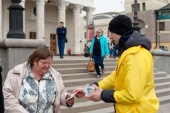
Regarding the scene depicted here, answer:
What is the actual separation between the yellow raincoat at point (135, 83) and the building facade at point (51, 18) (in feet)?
101

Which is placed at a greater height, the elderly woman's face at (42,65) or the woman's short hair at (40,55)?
the woman's short hair at (40,55)

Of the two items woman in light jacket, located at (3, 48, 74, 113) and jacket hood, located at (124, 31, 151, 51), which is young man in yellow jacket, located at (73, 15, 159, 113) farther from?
woman in light jacket, located at (3, 48, 74, 113)

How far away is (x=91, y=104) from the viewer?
Answer: 8812mm

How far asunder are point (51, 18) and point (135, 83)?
37514 millimetres

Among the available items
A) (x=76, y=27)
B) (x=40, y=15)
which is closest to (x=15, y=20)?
(x=40, y=15)

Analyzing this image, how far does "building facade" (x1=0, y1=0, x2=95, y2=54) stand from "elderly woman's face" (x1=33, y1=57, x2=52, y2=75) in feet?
98.1

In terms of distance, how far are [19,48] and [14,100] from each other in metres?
5.40

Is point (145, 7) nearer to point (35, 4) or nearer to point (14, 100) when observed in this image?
point (35, 4)

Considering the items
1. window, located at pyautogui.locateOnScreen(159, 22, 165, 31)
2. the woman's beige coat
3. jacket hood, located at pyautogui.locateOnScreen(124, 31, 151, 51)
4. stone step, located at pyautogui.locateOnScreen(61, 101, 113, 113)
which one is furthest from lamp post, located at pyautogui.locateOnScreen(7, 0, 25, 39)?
window, located at pyautogui.locateOnScreen(159, 22, 165, 31)

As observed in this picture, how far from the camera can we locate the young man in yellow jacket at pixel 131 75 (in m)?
2.82

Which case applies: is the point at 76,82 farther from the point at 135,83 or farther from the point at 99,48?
the point at 135,83

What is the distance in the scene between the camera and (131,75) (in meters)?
2.81

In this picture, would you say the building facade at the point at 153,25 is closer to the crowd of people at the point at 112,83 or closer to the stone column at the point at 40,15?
the stone column at the point at 40,15

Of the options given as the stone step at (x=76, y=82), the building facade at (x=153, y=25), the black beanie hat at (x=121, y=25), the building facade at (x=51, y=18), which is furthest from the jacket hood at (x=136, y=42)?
the building facade at (x=153, y=25)
